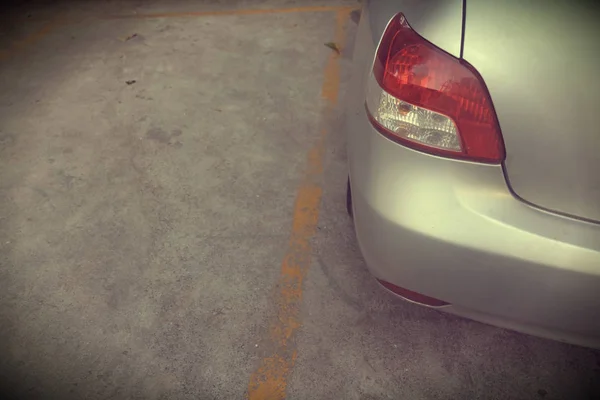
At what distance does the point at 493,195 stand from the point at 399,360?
0.96 meters

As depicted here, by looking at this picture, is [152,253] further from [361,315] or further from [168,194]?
[361,315]

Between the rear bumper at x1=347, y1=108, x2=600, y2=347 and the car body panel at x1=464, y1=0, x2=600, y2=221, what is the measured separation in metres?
Answer: 0.09

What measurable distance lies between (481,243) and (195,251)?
1.55 metres

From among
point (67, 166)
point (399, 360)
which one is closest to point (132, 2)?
point (67, 166)

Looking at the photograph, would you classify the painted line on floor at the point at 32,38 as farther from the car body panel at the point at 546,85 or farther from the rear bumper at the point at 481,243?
the car body panel at the point at 546,85

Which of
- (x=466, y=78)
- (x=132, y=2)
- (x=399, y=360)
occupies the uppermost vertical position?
(x=466, y=78)

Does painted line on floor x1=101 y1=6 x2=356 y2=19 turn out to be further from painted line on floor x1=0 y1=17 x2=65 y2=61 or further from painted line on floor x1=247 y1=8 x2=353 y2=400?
painted line on floor x1=247 y1=8 x2=353 y2=400

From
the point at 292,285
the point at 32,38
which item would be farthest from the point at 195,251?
the point at 32,38

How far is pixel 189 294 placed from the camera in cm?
228

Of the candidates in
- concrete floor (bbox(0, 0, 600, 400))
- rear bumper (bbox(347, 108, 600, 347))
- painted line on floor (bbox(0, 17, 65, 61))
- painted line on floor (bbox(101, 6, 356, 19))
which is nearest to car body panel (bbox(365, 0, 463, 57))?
rear bumper (bbox(347, 108, 600, 347))

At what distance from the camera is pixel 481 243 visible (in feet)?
4.31

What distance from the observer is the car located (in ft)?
3.88

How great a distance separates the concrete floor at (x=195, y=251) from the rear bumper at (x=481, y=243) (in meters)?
0.57

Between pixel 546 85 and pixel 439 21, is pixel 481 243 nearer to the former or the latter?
pixel 546 85
